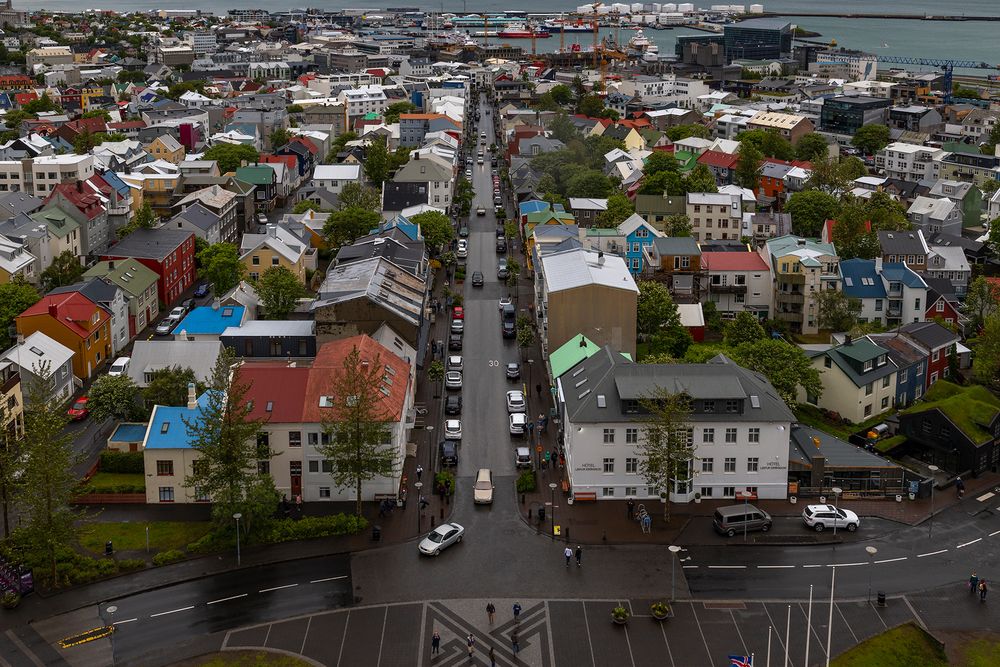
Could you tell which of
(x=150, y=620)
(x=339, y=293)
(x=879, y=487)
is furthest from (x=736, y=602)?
(x=339, y=293)

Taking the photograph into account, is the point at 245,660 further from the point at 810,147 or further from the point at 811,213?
the point at 810,147

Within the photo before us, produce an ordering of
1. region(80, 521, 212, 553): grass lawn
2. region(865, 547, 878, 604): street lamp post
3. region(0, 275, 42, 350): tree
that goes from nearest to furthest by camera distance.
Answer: region(865, 547, 878, 604): street lamp post → region(80, 521, 212, 553): grass lawn → region(0, 275, 42, 350): tree

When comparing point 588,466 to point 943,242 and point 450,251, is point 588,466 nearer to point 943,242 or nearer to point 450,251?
point 450,251

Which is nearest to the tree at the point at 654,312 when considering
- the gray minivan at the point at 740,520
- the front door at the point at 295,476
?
the gray minivan at the point at 740,520

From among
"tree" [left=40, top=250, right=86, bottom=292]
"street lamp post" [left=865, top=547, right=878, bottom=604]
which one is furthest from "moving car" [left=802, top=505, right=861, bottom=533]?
"tree" [left=40, top=250, right=86, bottom=292]

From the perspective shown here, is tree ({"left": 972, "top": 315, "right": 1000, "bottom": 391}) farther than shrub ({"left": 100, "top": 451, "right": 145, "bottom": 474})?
Yes

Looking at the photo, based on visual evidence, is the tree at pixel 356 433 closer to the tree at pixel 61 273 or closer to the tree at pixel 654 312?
the tree at pixel 654 312

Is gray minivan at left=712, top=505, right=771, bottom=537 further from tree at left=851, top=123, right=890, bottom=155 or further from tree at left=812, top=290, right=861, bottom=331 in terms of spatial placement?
tree at left=851, top=123, right=890, bottom=155
